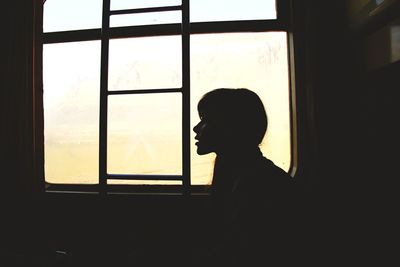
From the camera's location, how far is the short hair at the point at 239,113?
0.89m

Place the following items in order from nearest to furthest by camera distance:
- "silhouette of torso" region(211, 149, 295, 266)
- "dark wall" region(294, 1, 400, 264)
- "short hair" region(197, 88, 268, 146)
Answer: "silhouette of torso" region(211, 149, 295, 266)
"short hair" region(197, 88, 268, 146)
"dark wall" region(294, 1, 400, 264)

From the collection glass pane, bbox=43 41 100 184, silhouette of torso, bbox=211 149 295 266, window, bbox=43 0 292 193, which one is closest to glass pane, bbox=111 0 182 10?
window, bbox=43 0 292 193

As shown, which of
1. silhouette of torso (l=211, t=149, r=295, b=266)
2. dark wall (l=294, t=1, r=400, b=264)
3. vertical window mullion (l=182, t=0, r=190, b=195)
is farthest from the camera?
vertical window mullion (l=182, t=0, r=190, b=195)

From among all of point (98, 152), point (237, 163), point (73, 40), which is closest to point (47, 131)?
point (98, 152)

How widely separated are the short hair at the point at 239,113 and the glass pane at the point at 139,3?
960 mm

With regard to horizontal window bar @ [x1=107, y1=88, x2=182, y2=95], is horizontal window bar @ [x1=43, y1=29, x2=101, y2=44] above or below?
above

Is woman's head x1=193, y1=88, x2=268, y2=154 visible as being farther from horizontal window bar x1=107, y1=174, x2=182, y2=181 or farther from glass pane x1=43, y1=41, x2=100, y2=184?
glass pane x1=43, y1=41, x2=100, y2=184

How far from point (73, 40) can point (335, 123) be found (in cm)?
156

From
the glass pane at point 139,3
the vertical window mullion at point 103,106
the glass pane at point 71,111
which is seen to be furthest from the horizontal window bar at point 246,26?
the glass pane at point 71,111

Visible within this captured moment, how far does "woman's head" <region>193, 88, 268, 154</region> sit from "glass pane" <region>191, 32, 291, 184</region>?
72 cm

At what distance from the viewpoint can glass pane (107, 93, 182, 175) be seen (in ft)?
5.50

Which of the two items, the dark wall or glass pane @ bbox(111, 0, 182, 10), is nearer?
the dark wall

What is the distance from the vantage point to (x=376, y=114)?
123 cm

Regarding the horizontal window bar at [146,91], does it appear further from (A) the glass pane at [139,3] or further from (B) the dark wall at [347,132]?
(B) the dark wall at [347,132]
